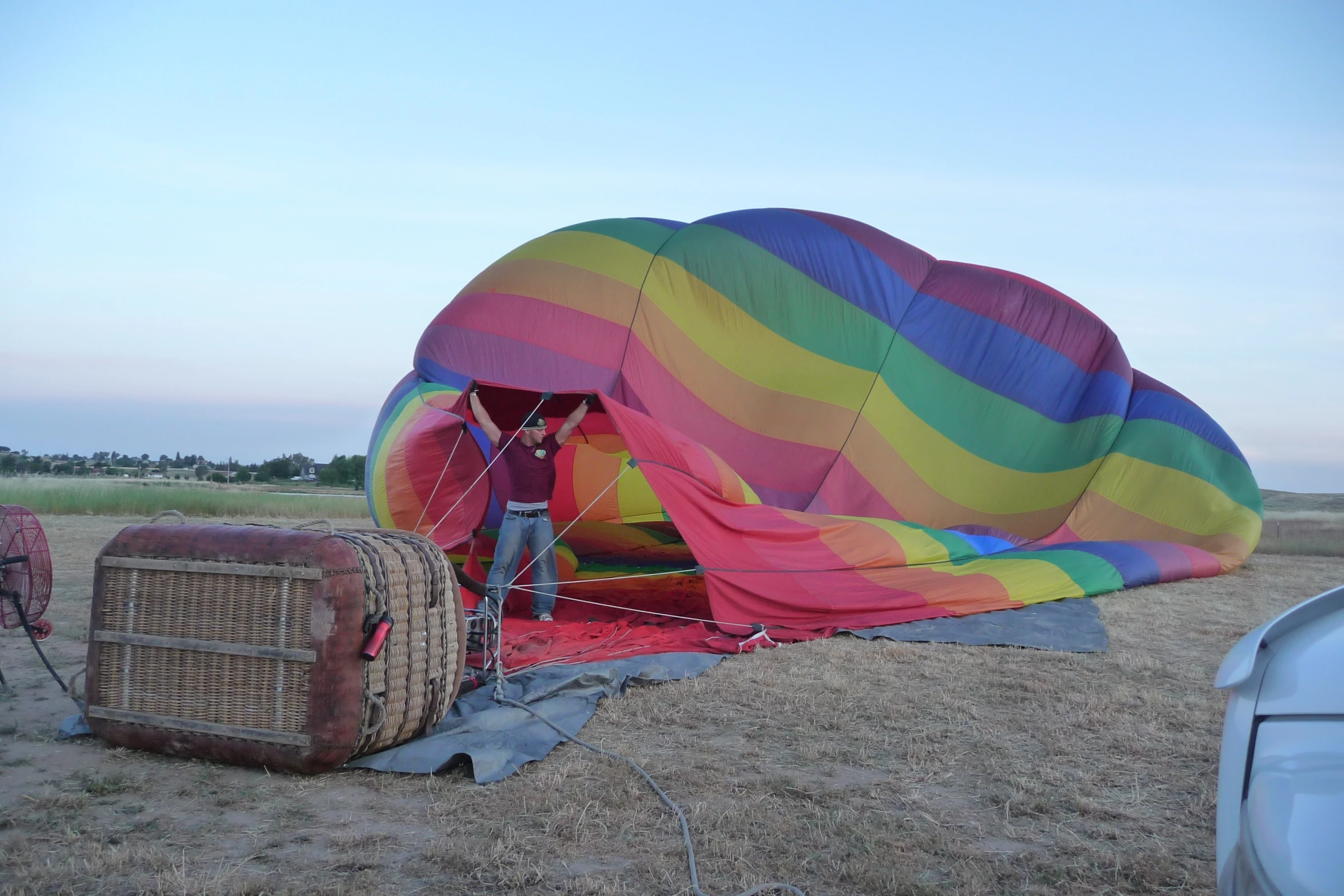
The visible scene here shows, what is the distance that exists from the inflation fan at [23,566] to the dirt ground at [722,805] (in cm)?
36

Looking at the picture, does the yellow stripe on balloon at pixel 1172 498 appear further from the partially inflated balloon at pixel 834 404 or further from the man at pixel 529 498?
the man at pixel 529 498

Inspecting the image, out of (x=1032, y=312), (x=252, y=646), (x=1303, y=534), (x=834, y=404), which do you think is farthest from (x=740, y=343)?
(x=1303, y=534)

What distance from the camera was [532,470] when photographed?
17.3 feet

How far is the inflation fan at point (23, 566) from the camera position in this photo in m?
3.38

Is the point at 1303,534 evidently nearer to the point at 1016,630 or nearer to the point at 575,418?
the point at 1016,630

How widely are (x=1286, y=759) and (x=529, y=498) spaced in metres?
4.51

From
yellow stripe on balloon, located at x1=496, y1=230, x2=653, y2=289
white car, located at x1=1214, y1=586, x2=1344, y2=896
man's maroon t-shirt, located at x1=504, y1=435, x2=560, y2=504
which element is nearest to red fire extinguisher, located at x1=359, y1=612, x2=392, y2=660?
white car, located at x1=1214, y1=586, x2=1344, y2=896

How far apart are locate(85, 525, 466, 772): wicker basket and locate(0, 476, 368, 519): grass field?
1001cm

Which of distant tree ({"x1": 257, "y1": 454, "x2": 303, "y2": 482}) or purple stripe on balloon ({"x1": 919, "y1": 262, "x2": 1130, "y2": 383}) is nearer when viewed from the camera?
purple stripe on balloon ({"x1": 919, "y1": 262, "x2": 1130, "y2": 383})

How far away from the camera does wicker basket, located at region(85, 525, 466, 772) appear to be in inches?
107

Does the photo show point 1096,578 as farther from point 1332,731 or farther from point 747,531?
point 1332,731

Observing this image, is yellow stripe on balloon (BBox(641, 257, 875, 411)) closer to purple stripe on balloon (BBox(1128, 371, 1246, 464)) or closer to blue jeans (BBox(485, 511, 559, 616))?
blue jeans (BBox(485, 511, 559, 616))

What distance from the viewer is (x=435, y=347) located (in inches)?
273

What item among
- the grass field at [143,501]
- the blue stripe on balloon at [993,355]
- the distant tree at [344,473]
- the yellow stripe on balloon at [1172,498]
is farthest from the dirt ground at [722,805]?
the distant tree at [344,473]
